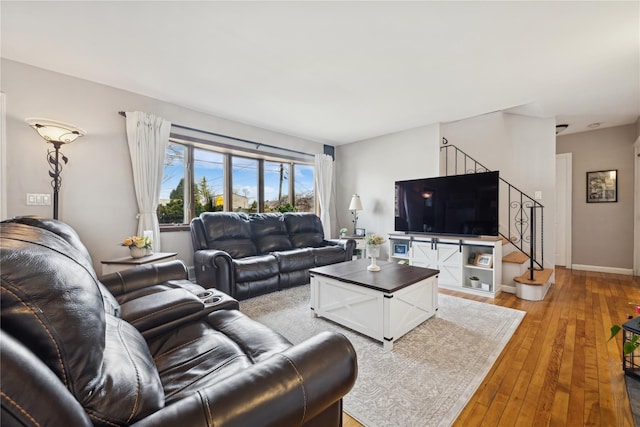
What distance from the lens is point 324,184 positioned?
5539mm

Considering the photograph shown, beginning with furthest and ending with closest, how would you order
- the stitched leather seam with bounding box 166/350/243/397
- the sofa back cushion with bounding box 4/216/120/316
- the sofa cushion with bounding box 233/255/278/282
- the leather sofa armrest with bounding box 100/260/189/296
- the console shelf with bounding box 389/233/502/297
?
1. the console shelf with bounding box 389/233/502/297
2. the sofa cushion with bounding box 233/255/278/282
3. the leather sofa armrest with bounding box 100/260/189/296
4. the sofa back cushion with bounding box 4/216/120/316
5. the stitched leather seam with bounding box 166/350/243/397

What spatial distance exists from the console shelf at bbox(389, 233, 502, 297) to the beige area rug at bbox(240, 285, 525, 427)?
578 millimetres

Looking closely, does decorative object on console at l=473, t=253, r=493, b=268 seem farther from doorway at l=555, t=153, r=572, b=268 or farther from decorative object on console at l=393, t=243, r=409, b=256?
doorway at l=555, t=153, r=572, b=268

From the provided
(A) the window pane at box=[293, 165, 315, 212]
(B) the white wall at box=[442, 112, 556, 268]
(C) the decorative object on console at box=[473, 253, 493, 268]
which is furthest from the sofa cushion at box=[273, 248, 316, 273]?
(B) the white wall at box=[442, 112, 556, 268]

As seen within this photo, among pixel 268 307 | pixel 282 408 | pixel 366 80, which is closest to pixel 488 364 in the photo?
pixel 282 408

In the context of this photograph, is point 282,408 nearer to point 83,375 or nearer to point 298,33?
point 83,375

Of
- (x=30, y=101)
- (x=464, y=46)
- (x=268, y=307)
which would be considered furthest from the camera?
(x=268, y=307)

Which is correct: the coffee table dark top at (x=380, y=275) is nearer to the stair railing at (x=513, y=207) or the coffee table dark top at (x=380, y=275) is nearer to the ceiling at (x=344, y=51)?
the ceiling at (x=344, y=51)

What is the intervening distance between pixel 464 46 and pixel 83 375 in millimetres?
3088

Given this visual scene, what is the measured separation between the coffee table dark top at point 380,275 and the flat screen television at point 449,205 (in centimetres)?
153

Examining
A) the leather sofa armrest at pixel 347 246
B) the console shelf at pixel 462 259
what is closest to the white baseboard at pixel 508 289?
the console shelf at pixel 462 259

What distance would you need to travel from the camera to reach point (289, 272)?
3584mm

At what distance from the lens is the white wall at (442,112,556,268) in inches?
165

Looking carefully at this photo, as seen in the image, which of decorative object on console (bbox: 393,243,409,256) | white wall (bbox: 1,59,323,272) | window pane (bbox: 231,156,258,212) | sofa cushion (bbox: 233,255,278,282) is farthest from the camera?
window pane (bbox: 231,156,258,212)
